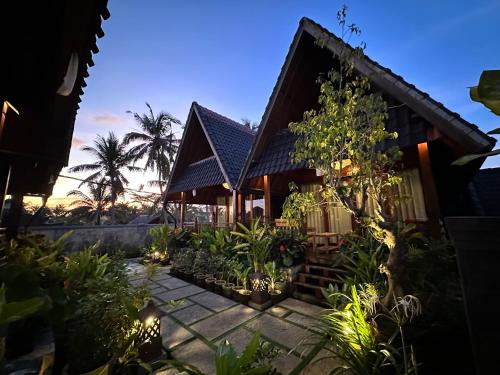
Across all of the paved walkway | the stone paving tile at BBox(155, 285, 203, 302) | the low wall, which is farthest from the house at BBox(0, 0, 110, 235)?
the low wall

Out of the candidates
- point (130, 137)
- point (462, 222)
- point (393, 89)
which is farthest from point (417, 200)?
point (130, 137)

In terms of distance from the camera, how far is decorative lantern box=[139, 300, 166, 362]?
8.71 ft

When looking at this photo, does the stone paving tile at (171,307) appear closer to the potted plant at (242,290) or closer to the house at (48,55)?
the potted plant at (242,290)

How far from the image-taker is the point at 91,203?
21.9 meters

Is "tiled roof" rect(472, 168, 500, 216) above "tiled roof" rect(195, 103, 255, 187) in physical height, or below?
below

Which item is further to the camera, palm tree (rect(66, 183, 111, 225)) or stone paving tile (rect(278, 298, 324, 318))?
palm tree (rect(66, 183, 111, 225))

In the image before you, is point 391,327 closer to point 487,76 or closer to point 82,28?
point 487,76

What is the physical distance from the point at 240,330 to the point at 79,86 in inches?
167

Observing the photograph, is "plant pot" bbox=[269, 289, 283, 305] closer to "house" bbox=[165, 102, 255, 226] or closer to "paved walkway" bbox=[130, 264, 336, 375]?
"paved walkway" bbox=[130, 264, 336, 375]

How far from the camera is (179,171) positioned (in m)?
12.5

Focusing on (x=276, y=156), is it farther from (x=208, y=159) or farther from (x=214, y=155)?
(x=208, y=159)

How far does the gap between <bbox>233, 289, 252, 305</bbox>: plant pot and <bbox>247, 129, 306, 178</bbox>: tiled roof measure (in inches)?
143

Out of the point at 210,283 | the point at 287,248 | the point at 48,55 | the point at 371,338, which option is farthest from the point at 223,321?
the point at 48,55

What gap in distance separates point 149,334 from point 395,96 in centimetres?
646
